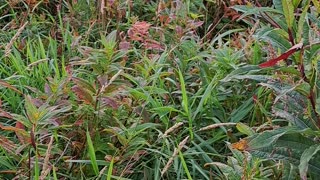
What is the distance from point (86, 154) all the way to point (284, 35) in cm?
83

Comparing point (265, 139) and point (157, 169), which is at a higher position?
point (265, 139)

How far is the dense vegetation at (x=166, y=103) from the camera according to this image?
1.58m

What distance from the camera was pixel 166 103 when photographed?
233cm

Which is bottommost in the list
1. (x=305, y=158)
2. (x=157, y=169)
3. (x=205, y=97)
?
(x=157, y=169)

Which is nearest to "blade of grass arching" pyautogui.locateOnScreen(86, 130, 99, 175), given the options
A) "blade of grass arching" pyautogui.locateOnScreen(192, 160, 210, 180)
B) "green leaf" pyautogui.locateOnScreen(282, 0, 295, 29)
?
"blade of grass arching" pyautogui.locateOnScreen(192, 160, 210, 180)

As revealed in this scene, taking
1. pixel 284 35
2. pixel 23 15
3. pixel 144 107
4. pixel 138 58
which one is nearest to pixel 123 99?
pixel 144 107

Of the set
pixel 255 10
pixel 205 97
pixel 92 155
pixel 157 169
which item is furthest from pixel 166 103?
pixel 255 10

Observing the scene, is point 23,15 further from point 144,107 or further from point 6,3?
point 144,107

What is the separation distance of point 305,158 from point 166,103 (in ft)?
3.07

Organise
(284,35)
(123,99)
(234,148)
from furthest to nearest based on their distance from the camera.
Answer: (123,99) < (234,148) < (284,35)

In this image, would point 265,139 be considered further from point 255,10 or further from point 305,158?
point 255,10

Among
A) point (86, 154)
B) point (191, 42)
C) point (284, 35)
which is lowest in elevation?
point (86, 154)

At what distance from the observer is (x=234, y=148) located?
1.69 m

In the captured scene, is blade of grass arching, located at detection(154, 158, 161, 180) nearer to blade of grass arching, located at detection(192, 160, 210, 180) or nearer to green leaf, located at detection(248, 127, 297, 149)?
blade of grass arching, located at detection(192, 160, 210, 180)
